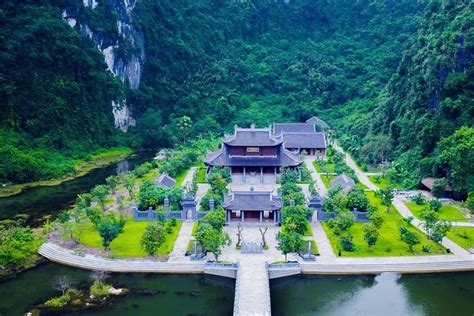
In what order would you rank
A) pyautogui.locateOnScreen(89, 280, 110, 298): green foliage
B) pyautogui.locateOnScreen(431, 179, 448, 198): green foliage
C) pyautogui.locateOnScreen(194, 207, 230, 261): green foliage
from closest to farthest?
pyautogui.locateOnScreen(89, 280, 110, 298): green foliage < pyautogui.locateOnScreen(194, 207, 230, 261): green foliage < pyautogui.locateOnScreen(431, 179, 448, 198): green foliage

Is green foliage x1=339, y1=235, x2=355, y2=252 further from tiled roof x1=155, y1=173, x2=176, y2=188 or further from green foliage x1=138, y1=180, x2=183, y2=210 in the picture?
tiled roof x1=155, y1=173, x2=176, y2=188

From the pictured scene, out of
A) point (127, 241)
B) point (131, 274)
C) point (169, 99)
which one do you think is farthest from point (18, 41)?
point (131, 274)

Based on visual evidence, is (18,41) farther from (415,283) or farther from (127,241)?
(415,283)

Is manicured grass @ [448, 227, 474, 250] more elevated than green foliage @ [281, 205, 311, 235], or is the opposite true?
green foliage @ [281, 205, 311, 235]

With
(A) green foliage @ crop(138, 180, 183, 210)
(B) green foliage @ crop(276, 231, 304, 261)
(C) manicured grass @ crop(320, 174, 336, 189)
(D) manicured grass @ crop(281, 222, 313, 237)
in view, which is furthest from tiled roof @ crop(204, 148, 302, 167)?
(B) green foliage @ crop(276, 231, 304, 261)

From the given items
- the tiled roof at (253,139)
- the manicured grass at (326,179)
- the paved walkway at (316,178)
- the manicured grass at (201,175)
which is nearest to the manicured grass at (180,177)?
the manicured grass at (201,175)

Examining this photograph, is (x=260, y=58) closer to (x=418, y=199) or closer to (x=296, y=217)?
(x=418, y=199)

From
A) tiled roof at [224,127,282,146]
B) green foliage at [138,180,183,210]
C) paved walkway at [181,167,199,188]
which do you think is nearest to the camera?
green foliage at [138,180,183,210]

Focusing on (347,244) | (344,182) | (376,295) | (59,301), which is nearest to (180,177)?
(344,182)
